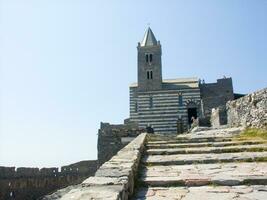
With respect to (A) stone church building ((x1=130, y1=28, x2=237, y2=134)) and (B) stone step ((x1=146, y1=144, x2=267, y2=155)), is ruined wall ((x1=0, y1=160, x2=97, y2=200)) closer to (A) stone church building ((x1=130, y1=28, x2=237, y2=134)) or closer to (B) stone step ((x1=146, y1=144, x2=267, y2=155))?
(B) stone step ((x1=146, y1=144, x2=267, y2=155))

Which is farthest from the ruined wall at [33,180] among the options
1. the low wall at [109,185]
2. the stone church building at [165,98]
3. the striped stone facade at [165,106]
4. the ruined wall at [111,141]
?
the striped stone facade at [165,106]

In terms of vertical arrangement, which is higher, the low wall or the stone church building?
the stone church building

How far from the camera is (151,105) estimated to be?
38.5m

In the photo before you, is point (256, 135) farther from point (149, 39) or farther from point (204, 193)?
point (149, 39)

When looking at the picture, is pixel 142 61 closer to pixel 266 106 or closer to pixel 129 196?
pixel 266 106

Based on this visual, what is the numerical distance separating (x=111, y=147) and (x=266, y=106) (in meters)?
7.15

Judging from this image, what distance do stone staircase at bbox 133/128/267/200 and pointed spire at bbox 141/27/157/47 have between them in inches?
1433

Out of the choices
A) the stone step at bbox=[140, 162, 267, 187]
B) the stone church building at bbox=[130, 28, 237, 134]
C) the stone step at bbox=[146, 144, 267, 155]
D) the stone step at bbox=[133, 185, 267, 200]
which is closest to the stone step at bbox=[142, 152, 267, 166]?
the stone step at bbox=[140, 162, 267, 187]

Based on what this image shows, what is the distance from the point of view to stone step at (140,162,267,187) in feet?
14.3

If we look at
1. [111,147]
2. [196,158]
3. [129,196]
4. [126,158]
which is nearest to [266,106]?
[196,158]

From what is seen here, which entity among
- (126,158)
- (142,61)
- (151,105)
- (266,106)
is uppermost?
(142,61)

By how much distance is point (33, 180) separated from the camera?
20094 mm

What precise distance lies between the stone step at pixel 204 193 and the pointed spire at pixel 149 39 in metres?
39.1

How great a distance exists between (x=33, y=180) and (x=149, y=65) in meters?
24.1
